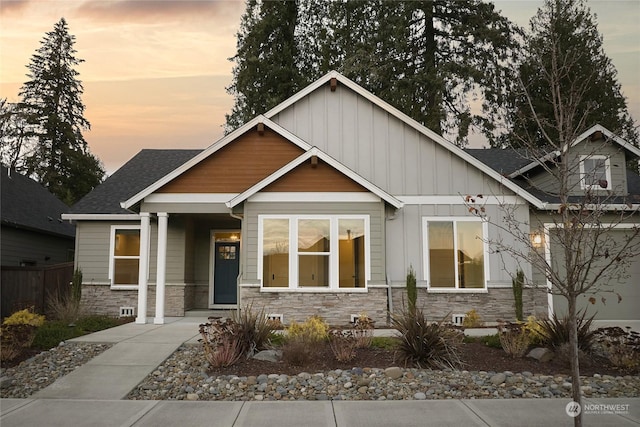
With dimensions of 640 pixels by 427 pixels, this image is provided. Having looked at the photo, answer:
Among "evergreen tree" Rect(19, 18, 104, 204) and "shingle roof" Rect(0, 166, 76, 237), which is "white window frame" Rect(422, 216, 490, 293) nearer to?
"shingle roof" Rect(0, 166, 76, 237)

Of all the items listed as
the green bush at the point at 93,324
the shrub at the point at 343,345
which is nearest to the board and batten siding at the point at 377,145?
the shrub at the point at 343,345

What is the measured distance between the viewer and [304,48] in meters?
29.9

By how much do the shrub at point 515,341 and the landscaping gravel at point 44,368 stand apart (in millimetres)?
6866

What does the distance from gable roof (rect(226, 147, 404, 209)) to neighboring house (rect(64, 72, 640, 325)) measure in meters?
0.03

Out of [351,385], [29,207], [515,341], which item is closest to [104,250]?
[29,207]

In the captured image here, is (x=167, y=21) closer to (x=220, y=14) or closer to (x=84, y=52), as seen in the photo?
(x=220, y=14)

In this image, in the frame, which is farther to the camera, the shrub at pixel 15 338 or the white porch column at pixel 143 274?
the white porch column at pixel 143 274

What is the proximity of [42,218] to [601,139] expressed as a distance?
19.8m

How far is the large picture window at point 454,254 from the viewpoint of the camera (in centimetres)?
1309

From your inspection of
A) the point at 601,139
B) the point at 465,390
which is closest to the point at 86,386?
the point at 465,390

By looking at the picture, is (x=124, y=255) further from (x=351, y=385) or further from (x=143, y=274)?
(x=351, y=385)

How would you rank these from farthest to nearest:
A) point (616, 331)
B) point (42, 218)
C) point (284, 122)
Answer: point (42, 218), point (284, 122), point (616, 331)

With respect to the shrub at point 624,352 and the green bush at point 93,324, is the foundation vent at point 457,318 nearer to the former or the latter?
the shrub at point 624,352

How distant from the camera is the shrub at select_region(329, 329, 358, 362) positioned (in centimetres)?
796
